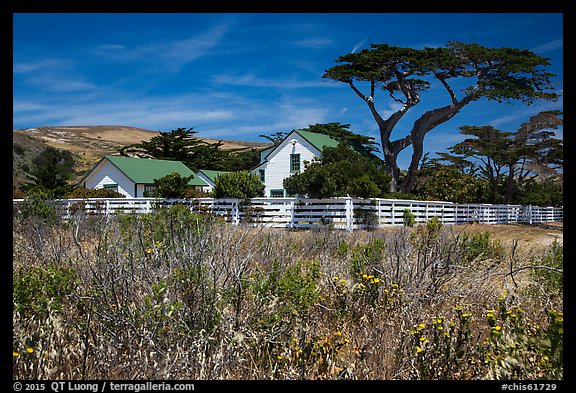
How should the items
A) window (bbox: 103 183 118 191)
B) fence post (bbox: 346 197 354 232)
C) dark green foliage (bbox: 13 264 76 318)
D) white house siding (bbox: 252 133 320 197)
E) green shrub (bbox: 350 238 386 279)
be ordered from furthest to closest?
window (bbox: 103 183 118 191), white house siding (bbox: 252 133 320 197), fence post (bbox: 346 197 354 232), green shrub (bbox: 350 238 386 279), dark green foliage (bbox: 13 264 76 318)

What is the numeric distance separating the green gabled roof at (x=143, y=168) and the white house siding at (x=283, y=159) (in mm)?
8610

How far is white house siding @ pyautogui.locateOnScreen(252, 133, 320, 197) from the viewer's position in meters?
32.6

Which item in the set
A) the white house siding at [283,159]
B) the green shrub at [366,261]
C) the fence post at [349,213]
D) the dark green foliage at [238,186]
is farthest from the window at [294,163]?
the green shrub at [366,261]

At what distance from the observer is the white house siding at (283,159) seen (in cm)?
3259

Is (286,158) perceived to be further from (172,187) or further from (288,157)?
(172,187)

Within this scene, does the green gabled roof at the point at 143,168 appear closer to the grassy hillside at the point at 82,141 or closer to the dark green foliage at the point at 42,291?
the grassy hillside at the point at 82,141

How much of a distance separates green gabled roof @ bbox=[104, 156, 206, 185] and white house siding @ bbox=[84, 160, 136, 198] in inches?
20.3

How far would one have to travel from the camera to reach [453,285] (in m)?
5.30

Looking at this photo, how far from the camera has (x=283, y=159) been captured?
110 ft

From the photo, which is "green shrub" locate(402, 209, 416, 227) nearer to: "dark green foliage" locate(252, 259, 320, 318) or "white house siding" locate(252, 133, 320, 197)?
"white house siding" locate(252, 133, 320, 197)

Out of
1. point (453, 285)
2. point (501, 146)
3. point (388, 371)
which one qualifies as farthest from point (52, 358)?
point (501, 146)

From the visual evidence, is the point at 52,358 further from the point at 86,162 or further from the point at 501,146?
the point at 86,162

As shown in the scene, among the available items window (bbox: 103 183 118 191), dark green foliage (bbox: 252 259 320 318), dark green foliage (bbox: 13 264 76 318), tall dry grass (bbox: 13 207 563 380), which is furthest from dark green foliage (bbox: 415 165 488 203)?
dark green foliage (bbox: 13 264 76 318)

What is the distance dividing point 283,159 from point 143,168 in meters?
12.1
